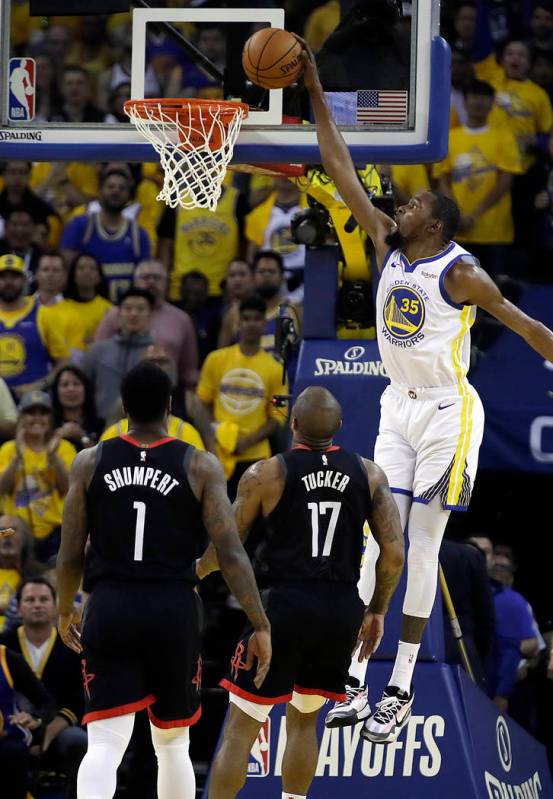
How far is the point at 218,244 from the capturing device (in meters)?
14.1

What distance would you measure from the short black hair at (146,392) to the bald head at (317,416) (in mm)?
910

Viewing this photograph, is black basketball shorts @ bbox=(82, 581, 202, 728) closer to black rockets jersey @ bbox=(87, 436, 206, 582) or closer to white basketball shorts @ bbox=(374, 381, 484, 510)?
black rockets jersey @ bbox=(87, 436, 206, 582)

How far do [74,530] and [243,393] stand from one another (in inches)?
218

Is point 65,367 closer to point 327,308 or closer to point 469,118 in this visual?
point 327,308

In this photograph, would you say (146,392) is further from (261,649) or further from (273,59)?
(273,59)

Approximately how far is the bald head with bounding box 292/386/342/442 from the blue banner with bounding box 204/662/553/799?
2.16m

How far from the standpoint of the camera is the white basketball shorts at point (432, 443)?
26.5ft

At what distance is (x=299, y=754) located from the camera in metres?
7.94

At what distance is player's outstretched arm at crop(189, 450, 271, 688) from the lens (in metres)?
6.96

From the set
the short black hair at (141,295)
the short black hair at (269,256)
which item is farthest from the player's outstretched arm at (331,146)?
the short black hair at (269,256)

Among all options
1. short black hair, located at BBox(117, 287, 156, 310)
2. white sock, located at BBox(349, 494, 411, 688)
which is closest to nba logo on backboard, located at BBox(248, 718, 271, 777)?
white sock, located at BBox(349, 494, 411, 688)

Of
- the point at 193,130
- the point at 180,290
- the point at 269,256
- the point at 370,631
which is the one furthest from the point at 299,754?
the point at 180,290

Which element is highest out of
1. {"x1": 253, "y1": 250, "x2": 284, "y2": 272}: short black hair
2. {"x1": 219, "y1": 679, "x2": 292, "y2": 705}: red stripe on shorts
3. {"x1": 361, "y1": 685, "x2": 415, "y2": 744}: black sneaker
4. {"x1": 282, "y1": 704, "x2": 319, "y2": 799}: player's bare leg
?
{"x1": 253, "y1": 250, "x2": 284, "y2": 272}: short black hair

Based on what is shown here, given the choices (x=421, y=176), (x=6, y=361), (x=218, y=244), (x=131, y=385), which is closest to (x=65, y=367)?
(x=6, y=361)
